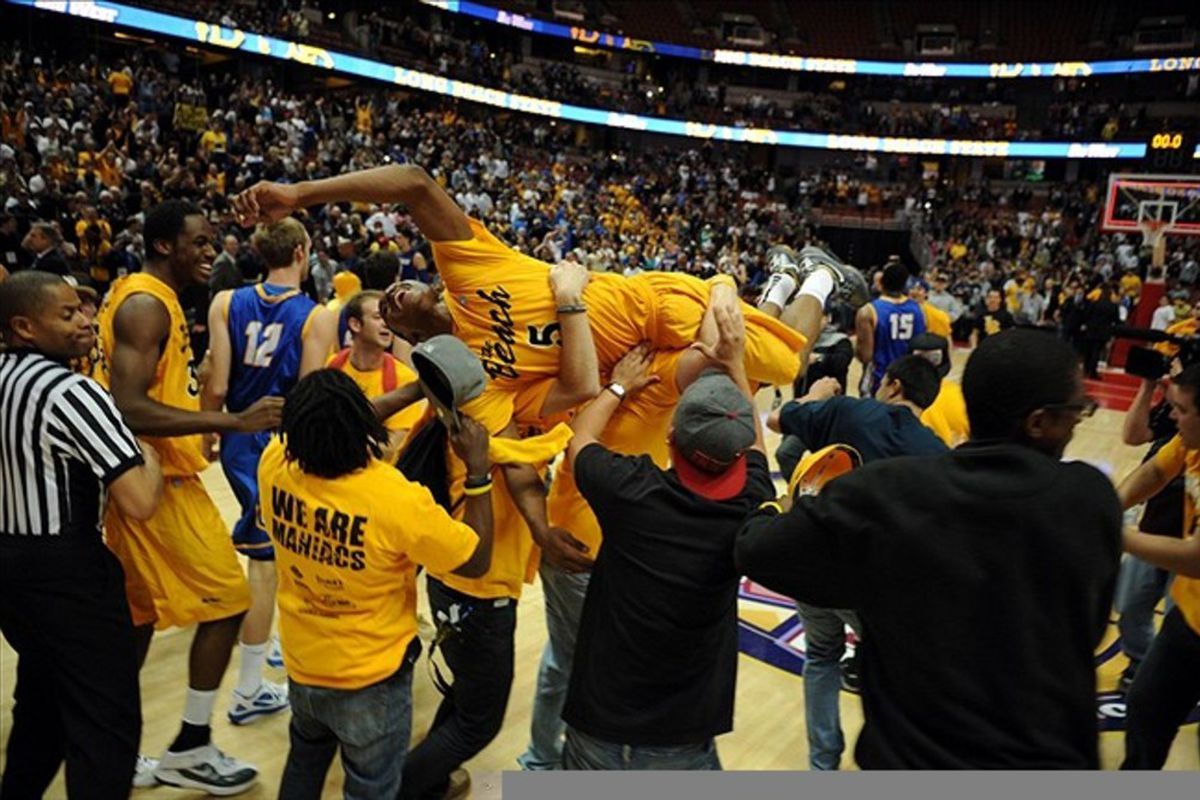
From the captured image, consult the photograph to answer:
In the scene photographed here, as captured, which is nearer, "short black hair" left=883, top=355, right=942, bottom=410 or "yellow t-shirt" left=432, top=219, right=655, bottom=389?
"yellow t-shirt" left=432, top=219, right=655, bottom=389

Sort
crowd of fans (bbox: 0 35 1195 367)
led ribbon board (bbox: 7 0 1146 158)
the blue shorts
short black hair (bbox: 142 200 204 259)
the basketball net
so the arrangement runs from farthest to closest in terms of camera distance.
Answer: led ribbon board (bbox: 7 0 1146 158) < the basketball net < crowd of fans (bbox: 0 35 1195 367) < the blue shorts < short black hair (bbox: 142 200 204 259)

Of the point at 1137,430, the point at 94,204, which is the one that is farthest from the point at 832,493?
the point at 94,204

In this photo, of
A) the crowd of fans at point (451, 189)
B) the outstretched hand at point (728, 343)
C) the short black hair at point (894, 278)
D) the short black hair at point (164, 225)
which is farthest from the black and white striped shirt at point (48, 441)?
the short black hair at point (894, 278)

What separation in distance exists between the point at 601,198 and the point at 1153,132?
18.4 metres

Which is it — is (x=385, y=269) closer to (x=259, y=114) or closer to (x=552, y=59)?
(x=259, y=114)

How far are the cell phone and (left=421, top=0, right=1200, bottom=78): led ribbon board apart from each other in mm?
26854

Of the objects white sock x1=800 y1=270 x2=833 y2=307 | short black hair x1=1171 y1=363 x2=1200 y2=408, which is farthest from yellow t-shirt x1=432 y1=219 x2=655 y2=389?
short black hair x1=1171 y1=363 x2=1200 y2=408

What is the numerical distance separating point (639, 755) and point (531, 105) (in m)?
28.5

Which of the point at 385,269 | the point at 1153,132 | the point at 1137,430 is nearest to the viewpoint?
the point at 1137,430

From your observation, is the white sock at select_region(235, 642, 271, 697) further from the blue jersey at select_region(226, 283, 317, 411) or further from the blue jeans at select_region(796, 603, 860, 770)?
the blue jeans at select_region(796, 603, 860, 770)

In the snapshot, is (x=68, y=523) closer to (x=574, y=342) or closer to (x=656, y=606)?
(x=574, y=342)

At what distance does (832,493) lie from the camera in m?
1.46

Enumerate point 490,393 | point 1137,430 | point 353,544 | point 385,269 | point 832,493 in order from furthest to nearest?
point 385,269
point 1137,430
point 490,393
point 353,544
point 832,493

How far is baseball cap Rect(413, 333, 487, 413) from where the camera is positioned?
1973mm
